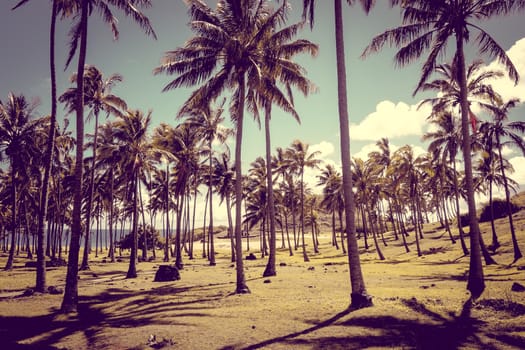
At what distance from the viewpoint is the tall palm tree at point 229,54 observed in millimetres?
14273

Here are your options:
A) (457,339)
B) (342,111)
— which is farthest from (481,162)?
(457,339)

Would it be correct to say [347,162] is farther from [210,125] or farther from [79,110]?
[210,125]

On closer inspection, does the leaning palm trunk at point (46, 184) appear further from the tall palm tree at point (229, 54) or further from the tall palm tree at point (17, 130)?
the tall palm tree at point (17, 130)

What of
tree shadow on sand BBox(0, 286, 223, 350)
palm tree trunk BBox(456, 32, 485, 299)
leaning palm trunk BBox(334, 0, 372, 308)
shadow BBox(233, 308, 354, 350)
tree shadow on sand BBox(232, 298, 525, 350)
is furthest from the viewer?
palm tree trunk BBox(456, 32, 485, 299)

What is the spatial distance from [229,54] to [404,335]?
499 inches

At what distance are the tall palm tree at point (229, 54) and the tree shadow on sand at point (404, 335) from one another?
6786 mm

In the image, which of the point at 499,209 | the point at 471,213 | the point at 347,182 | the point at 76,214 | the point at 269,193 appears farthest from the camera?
the point at 499,209

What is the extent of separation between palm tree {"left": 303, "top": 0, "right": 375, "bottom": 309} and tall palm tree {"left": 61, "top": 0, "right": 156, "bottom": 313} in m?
7.46

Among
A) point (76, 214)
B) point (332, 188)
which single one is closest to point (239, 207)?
point (76, 214)

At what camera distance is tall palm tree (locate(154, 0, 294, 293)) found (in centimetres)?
1427

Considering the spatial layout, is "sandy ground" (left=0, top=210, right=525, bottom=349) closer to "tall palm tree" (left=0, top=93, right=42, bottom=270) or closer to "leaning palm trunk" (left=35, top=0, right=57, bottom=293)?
"leaning palm trunk" (left=35, top=0, right=57, bottom=293)

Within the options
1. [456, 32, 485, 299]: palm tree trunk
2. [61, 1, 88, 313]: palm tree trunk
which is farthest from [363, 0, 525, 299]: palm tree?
[61, 1, 88, 313]: palm tree trunk

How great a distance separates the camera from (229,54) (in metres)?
14.5

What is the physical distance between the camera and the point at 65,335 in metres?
8.34
